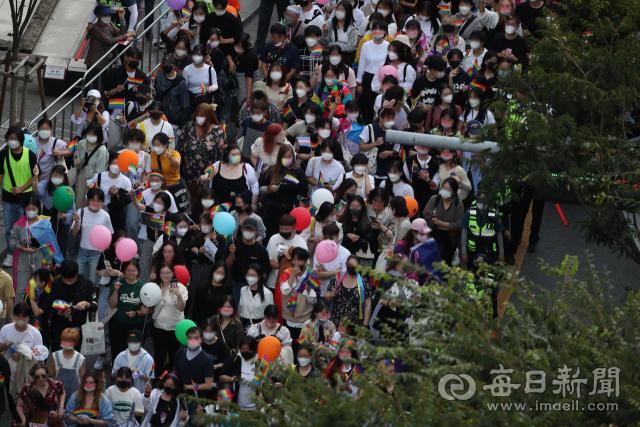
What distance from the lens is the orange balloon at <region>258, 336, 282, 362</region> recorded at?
35.6 feet

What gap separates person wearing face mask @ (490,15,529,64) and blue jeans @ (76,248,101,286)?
702 centimetres

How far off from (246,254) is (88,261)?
83.6 inches

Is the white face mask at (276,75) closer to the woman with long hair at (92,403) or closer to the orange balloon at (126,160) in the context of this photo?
the orange balloon at (126,160)

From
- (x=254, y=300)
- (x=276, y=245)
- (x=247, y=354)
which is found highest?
(x=276, y=245)

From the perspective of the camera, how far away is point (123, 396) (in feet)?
36.1

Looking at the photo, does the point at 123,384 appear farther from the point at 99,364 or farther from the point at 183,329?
the point at 99,364

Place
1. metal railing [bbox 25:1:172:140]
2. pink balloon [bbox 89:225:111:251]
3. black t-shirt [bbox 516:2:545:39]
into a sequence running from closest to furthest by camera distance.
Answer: pink balloon [bbox 89:225:111:251] < metal railing [bbox 25:1:172:140] < black t-shirt [bbox 516:2:545:39]

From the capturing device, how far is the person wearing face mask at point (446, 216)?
12922 millimetres

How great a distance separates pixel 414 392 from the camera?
6387 millimetres

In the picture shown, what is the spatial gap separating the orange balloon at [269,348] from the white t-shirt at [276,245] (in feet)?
5.05

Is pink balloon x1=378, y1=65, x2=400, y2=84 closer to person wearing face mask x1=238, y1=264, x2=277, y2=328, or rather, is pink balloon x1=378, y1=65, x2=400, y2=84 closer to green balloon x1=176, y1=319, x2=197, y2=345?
person wearing face mask x1=238, y1=264, x2=277, y2=328

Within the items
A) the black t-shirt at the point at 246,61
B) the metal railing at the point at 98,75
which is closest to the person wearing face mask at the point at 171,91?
the metal railing at the point at 98,75

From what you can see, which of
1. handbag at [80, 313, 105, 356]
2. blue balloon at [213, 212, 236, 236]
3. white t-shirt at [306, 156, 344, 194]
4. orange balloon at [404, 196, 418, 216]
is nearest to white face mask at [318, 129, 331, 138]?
white t-shirt at [306, 156, 344, 194]

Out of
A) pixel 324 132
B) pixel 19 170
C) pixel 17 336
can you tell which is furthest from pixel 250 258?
pixel 19 170
